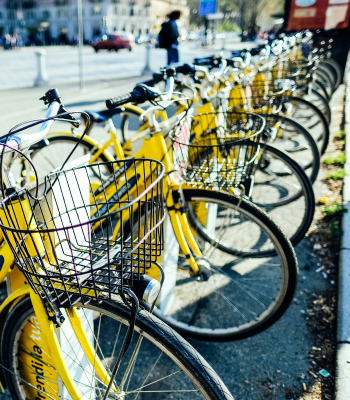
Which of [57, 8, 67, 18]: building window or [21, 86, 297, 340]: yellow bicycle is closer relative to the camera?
[21, 86, 297, 340]: yellow bicycle

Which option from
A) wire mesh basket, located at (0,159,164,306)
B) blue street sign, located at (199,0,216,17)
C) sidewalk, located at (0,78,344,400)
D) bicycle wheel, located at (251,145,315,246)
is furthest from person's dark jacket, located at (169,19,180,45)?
blue street sign, located at (199,0,216,17)

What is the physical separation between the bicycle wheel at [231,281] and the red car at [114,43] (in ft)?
99.6

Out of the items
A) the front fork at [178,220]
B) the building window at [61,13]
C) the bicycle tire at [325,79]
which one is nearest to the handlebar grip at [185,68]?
the front fork at [178,220]

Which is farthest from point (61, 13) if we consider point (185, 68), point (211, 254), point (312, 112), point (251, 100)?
point (211, 254)

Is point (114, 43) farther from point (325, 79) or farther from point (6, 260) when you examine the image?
point (6, 260)

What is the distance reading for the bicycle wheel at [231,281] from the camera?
2180 mm

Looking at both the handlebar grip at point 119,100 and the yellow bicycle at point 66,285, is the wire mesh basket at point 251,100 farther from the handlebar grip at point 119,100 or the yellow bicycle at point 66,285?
the yellow bicycle at point 66,285

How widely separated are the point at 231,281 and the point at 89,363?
4.88 ft

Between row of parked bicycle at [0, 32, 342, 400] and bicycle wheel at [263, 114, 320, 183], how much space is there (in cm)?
4

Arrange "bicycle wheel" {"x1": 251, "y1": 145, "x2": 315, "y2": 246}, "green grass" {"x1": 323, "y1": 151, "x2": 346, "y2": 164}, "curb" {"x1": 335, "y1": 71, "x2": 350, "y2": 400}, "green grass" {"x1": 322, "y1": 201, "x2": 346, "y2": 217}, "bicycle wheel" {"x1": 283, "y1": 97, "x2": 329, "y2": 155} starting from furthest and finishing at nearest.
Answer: "green grass" {"x1": 323, "y1": 151, "x2": 346, "y2": 164} < "bicycle wheel" {"x1": 283, "y1": 97, "x2": 329, "y2": 155} < "green grass" {"x1": 322, "y1": 201, "x2": 346, "y2": 217} < "bicycle wheel" {"x1": 251, "y1": 145, "x2": 315, "y2": 246} < "curb" {"x1": 335, "y1": 71, "x2": 350, "y2": 400}

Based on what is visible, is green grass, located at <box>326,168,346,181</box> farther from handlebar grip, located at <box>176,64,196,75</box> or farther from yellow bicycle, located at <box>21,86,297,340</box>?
handlebar grip, located at <box>176,64,196,75</box>

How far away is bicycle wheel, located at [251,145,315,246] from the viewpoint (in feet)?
10.1

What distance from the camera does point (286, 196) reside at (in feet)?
12.7

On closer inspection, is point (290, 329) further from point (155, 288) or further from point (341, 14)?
point (341, 14)
